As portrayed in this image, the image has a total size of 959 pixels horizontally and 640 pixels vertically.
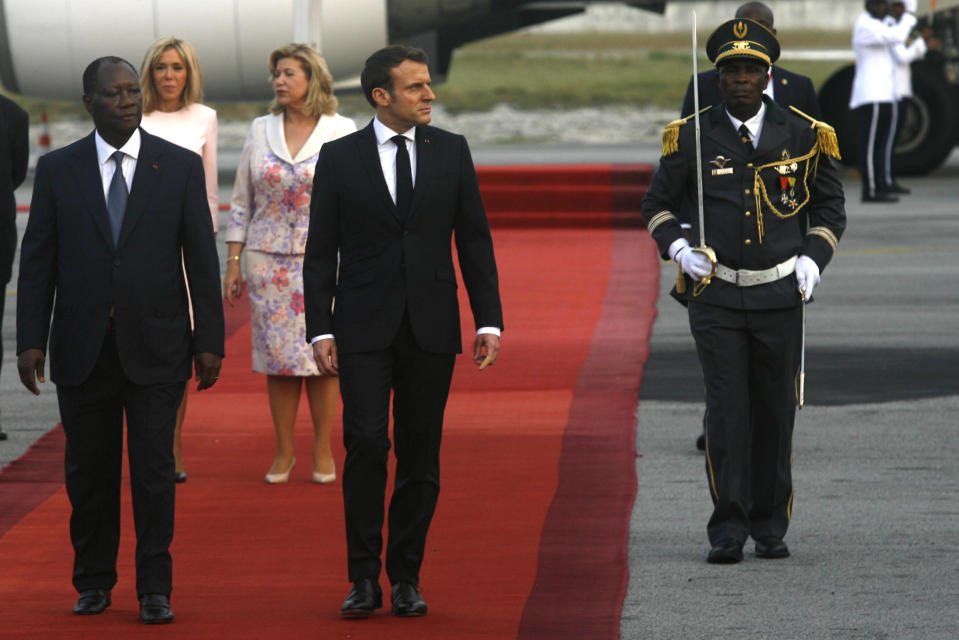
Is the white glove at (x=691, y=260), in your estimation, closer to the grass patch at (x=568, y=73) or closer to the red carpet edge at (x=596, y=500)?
the red carpet edge at (x=596, y=500)

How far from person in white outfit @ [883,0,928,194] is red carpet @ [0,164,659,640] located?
7635mm

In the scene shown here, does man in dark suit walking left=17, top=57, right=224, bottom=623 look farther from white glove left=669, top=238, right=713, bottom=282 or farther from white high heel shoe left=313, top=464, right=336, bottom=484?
white high heel shoe left=313, top=464, right=336, bottom=484

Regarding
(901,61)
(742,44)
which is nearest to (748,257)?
(742,44)

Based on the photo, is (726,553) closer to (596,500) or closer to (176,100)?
(596,500)

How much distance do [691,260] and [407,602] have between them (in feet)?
4.74

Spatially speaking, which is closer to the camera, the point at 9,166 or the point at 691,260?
the point at 691,260

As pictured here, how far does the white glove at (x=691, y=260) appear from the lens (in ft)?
17.9

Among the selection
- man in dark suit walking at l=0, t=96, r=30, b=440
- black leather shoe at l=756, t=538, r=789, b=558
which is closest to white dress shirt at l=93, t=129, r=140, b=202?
black leather shoe at l=756, t=538, r=789, b=558

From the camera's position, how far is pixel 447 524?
6172 millimetres

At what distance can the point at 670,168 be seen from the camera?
5641 millimetres

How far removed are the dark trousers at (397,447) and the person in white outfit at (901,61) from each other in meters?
12.5

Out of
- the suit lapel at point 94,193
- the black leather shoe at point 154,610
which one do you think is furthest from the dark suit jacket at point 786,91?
the black leather shoe at point 154,610

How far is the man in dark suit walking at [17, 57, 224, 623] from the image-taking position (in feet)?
16.1

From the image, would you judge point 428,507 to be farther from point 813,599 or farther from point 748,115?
point 748,115
